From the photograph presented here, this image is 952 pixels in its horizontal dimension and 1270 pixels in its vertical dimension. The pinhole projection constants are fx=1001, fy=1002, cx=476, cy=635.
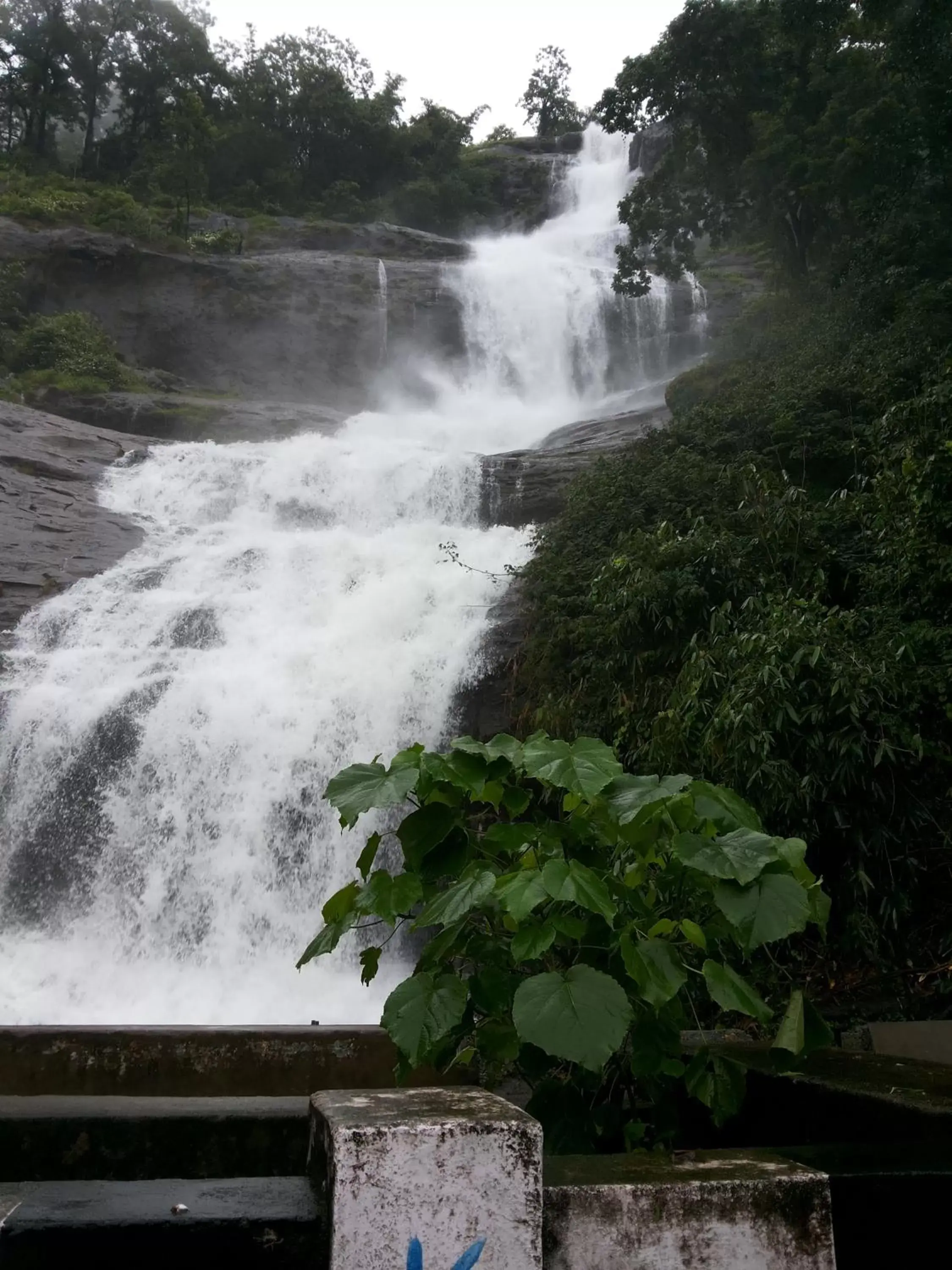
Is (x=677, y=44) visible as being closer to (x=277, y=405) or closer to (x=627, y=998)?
(x=277, y=405)

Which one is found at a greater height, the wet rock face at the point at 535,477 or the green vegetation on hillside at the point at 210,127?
the green vegetation on hillside at the point at 210,127

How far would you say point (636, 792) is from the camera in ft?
7.13

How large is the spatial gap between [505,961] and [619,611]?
658 cm

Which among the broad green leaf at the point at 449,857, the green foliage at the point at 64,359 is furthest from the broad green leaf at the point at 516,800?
the green foliage at the point at 64,359

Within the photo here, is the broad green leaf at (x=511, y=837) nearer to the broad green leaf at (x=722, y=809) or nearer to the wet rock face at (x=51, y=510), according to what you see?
the broad green leaf at (x=722, y=809)

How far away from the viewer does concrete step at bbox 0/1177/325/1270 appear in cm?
163

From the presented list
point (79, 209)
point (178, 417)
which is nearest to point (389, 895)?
point (178, 417)

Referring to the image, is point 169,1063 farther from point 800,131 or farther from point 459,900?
point 800,131

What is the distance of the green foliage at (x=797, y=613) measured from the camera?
19.9 ft

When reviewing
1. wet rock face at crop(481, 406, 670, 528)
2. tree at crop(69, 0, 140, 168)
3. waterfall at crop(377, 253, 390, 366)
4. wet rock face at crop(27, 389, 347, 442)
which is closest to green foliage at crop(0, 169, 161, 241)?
tree at crop(69, 0, 140, 168)

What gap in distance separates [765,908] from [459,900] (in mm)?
606

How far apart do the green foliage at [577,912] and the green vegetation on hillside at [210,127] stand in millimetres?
27655

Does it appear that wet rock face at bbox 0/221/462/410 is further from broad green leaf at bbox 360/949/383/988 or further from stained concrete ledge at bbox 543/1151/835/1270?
stained concrete ledge at bbox 543/1151/835/1270

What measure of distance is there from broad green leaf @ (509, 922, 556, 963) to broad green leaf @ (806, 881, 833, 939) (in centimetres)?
55
